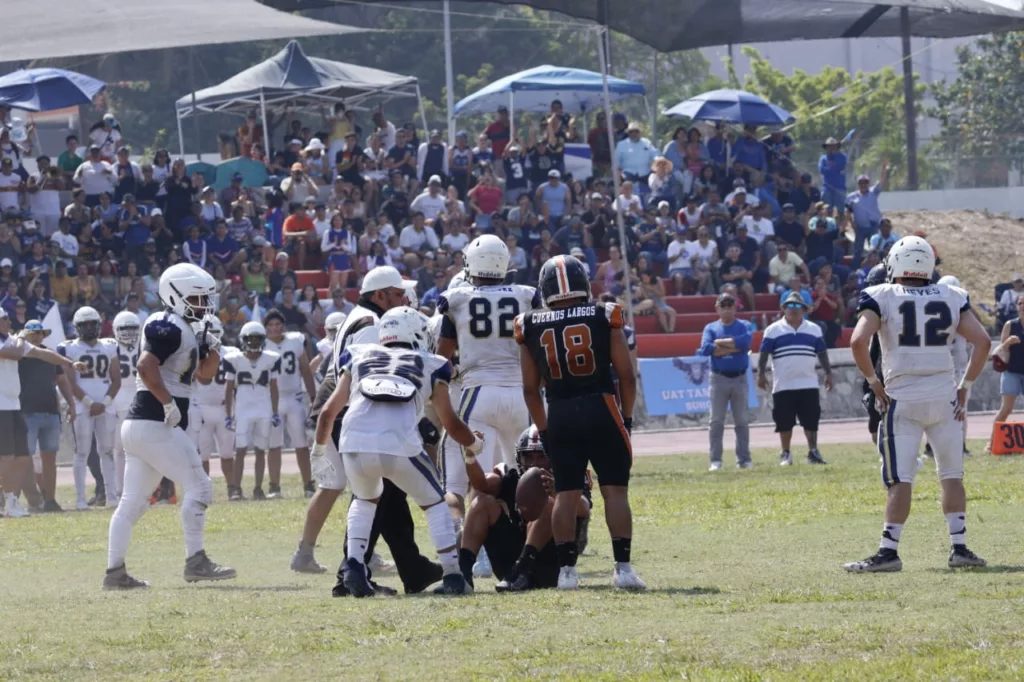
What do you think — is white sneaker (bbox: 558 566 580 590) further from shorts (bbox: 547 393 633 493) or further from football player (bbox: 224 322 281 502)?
football player (bbox: 224 322 281 502)

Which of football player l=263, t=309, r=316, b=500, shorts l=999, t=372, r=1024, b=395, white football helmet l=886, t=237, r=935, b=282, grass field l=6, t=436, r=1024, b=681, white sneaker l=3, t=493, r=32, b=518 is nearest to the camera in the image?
grass field l=6, t=436, r=1024, b=681

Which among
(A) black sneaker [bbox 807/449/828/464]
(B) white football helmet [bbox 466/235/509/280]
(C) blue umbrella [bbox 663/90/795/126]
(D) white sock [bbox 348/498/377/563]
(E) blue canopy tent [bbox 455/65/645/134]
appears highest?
(E) blue canopy tent [bbox 455/65/645/134]

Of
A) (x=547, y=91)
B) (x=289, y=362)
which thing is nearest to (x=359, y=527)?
(x=289, y=362)

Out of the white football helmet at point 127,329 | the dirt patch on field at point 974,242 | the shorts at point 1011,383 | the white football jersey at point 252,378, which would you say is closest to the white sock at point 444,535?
the white football helmet at point 127,329

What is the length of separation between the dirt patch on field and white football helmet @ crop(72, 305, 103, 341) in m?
21.5

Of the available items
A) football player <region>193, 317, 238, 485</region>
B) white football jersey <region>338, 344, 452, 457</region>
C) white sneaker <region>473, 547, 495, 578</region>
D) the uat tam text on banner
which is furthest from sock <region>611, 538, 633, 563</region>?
the uat tam text on banner

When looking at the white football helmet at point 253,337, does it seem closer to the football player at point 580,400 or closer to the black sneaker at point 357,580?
the black sneaker at point 357,580

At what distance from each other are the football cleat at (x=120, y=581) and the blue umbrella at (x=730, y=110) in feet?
76.6

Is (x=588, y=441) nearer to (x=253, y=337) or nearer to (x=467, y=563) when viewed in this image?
(x=467, y=563)

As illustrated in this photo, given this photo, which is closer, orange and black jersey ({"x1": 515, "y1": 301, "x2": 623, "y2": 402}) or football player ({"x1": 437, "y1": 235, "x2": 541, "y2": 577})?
orange and black jersey ({"x1": 515, "y1": 301, "x2": 623, "y2": 402})

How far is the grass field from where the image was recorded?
668 cm

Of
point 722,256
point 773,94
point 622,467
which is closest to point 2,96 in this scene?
point 722,256

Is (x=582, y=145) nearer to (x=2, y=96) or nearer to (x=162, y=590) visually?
(x=2, y=96)

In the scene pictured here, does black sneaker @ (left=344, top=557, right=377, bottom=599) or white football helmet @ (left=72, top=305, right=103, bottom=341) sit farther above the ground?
white football helmet @ (left=72, top=305, right=103, bottom=341)
